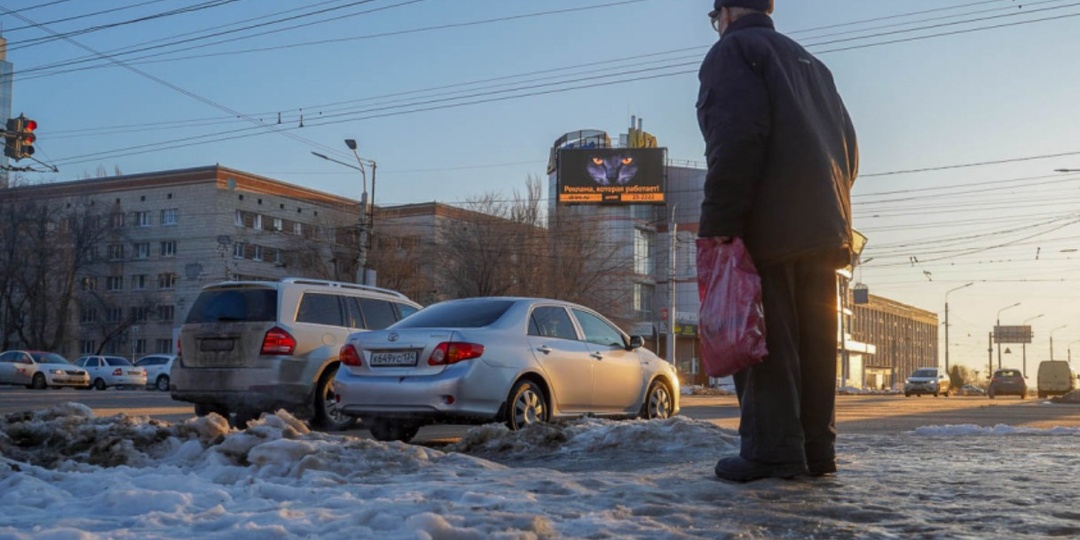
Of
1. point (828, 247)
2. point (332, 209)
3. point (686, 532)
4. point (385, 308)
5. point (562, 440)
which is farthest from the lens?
point (332, 209)

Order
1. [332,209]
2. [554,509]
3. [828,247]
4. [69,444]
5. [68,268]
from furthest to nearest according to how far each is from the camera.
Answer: [332,209], [68,268], [69,444], [828,247], [554,509]

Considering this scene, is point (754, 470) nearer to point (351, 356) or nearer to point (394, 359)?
point (394, 359)

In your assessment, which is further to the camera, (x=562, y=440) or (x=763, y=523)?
(x=562, y=440)

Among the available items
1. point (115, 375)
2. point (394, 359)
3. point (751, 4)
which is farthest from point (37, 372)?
point (751, 4)

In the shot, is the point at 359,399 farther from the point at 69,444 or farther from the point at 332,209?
the point at 332,209

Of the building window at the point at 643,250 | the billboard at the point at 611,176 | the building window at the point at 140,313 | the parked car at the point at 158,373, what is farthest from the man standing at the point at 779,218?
the building window at the point at 140,313

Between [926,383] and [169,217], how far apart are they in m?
53.6

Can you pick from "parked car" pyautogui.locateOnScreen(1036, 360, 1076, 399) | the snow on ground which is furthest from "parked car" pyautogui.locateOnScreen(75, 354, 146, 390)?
"parked car" pyautogui.locateOnScreen(1036, 360, 1076, 399)

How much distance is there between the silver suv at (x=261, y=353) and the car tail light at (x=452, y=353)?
8.94ft

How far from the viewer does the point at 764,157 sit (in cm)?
455

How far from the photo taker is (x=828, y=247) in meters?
4.55

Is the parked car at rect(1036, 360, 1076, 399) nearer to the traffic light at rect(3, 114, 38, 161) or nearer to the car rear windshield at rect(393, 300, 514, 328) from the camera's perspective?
the traffic light at rect(3, 114, 38, 161)

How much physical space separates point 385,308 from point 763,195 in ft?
31.6

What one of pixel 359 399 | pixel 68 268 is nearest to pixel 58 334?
Result: pixel 68 268
